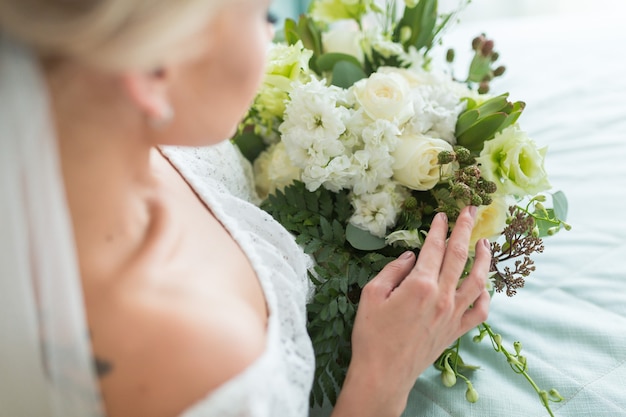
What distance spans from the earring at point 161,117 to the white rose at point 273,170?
408mm

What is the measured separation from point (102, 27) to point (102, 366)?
327 millimetres

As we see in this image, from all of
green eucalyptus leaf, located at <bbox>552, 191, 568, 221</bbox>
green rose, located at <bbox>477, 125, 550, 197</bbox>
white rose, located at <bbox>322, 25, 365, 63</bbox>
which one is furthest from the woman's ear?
green eucalyptus leaf, located at <bbox>552, 191, 568, 221</bbox>

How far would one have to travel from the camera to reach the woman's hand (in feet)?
2.51

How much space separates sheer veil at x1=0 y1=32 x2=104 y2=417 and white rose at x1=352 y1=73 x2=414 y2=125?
0.49 m

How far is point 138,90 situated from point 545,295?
0.80 m

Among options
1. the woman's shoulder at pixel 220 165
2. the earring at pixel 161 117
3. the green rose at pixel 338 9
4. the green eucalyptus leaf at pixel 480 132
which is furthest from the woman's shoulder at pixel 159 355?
the green rose at pixel 338 9

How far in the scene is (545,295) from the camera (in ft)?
3.48

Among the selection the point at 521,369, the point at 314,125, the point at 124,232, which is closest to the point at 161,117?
the point at 124,232

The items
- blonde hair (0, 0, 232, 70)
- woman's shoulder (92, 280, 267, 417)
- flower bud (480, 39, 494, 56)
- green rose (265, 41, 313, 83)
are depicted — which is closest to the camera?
blonde hair (0, 0, 232, 70)

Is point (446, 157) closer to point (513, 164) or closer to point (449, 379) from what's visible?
point (513, 164)

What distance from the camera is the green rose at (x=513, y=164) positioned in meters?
0.87

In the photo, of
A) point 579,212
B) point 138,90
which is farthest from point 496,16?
point 138,90

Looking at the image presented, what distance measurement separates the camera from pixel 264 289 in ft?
2.48

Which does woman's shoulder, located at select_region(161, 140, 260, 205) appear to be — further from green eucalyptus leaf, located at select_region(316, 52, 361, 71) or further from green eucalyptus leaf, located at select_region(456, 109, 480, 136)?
green eucalyptus leaf, located at select_region(456, 109, 480, 136)
